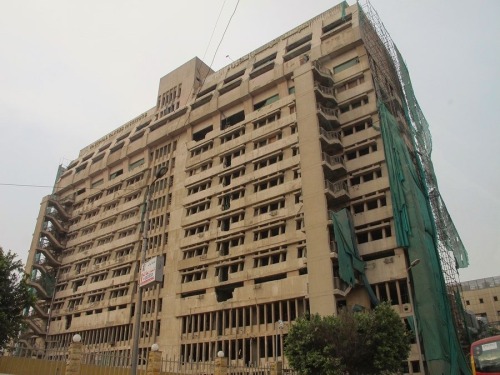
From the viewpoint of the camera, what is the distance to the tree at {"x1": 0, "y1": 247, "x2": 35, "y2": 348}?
30953 millimetres

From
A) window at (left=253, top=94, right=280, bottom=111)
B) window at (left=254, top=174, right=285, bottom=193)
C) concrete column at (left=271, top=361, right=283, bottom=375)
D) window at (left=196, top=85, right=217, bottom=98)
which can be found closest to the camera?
concrete column at (left=271, top=361, right=283, bottom=375)

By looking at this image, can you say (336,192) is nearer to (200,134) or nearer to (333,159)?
(333,159)

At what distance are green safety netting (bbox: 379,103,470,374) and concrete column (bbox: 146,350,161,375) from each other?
19.3 m

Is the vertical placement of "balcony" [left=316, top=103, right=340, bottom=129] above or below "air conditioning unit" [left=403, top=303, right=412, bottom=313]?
above

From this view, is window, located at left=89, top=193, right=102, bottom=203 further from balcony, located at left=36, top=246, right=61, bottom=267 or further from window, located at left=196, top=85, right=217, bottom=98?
window, located at left=196, top=85, right=217, bottom=98

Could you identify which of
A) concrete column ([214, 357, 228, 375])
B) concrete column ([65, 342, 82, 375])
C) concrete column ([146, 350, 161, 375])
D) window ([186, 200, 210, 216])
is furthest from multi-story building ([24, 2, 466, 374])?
concrete column ([65, 342, 82, 375])

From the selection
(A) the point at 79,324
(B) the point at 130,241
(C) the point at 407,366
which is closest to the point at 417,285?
(C) the point at 407,366

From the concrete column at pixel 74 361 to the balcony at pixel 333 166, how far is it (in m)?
25.4

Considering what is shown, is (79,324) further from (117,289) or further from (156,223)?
(156,223)

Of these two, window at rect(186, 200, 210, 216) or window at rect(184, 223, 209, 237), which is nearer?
window at rect(184, 223, 209, 237)

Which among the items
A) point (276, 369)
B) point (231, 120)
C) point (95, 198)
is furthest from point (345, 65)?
point (95, 198)

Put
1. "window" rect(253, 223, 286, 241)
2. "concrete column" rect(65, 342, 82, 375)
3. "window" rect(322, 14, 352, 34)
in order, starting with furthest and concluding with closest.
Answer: "window" rect(322, 14, 352, 34), "window" rect(253, 223, 286, 241), "concrete column" rect(65, 342, 82, 375)

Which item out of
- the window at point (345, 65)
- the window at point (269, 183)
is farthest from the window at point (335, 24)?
the window at point (269, 183)

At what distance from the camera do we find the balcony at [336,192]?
36750 mm
